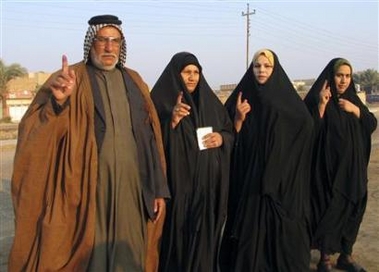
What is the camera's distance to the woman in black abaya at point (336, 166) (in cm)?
417

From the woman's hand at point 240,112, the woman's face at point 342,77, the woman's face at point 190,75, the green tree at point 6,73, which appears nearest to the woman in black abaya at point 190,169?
the woman's face at point 190,75

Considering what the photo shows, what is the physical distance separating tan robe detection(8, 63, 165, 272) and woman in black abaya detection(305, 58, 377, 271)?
204cm

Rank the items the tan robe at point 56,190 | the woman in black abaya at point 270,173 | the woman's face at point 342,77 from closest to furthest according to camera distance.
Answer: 1. the tan robe at point 56,190
2. the woman in black abaya at point 270,173
3. the woman's face at point 342,77

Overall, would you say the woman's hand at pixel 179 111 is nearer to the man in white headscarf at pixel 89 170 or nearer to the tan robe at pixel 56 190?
the man in white headscarf at pixel 89 170

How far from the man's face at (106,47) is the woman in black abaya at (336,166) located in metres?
1.83

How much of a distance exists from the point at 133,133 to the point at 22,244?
0.91 m

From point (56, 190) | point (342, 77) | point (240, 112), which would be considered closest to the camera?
point (56, 190)

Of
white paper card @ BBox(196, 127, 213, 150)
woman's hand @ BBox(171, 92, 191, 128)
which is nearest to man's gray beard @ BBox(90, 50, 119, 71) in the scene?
woman's hand @ BBox(171, 92, 191, 128)

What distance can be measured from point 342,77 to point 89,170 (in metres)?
2.29

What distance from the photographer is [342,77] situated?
4160mm

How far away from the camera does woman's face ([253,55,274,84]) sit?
3.75m

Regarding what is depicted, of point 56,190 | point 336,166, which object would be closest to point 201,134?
point 56,190

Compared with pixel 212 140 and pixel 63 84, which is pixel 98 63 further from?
pixel 212 140

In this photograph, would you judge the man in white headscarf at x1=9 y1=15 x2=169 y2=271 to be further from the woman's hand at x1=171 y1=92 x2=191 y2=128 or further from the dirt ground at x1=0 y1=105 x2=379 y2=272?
the dirt ground at x1=0 y1=105 x2=379 y2=272
